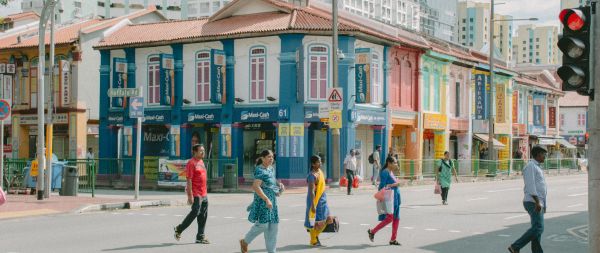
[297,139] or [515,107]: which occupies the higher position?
[515,107]

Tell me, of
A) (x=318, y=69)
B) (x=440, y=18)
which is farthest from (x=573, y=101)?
(x=440, y=18)

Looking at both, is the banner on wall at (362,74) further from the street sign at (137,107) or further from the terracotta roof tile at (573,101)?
the terracotta roof tile at (573,101)

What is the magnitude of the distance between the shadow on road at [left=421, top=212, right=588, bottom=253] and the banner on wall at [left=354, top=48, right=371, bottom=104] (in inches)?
691

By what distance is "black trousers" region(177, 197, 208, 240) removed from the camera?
13508 millimetres

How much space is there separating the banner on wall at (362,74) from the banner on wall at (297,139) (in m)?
2.92

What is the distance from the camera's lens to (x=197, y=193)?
13.7 meters

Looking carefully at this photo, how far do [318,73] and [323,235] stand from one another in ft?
63.4

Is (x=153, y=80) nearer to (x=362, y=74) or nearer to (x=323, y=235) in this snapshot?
(x=362, y=74)

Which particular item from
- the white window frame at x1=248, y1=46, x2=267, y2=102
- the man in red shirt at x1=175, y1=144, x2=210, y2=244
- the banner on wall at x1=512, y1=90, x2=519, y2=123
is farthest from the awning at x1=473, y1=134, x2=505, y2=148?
the man in red shirt at x1=175, y1=144, x2=210, y2=244

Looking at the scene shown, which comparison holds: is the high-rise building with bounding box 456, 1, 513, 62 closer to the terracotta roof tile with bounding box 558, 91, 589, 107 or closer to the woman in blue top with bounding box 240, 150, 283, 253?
the terracotta roof tile with bounding box 558, 91, 589, 107

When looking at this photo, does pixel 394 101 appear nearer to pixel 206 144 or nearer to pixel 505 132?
pixel 206 144

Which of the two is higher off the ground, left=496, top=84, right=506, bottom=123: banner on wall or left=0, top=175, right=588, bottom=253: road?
left=496, top=84, right=506, bottom=123: banner on wall

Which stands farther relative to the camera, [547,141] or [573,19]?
[547,141]

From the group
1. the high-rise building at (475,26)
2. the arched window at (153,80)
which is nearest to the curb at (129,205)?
the arched window at (153,80)
